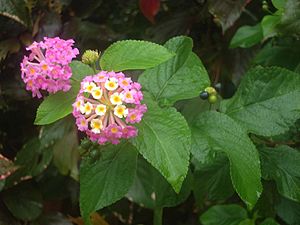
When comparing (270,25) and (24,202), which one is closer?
(270,25)

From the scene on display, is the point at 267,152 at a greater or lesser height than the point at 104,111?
lesser

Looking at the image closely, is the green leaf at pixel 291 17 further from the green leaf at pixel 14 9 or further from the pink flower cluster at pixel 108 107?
the green leaf at pixel 14 9

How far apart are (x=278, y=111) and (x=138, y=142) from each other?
0.28m

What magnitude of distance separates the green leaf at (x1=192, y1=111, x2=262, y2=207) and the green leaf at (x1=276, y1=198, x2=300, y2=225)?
0.30 meters

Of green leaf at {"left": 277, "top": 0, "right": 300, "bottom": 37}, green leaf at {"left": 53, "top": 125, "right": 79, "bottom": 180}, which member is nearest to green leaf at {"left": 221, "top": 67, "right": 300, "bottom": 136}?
green leaf at {"left": 277, "top": 0, "right": 300, "bottom": 37}

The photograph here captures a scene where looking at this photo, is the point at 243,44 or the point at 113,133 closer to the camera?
the point at 113,133

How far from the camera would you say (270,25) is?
3.85 feet

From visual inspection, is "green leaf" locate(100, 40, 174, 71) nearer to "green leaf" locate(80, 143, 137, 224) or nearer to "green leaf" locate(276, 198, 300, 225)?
"green leaf" locate(80, 143, 137, 224)

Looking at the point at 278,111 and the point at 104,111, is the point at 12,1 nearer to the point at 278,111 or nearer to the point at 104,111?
the point at 104,111

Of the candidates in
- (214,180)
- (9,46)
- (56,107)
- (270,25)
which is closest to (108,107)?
(56,107)

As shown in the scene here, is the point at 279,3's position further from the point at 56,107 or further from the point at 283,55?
the point at 56,107

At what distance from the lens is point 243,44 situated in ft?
4.29

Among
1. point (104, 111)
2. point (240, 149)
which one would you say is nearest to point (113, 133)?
point (104, 111)

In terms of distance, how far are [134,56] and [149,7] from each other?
570 millimetres
